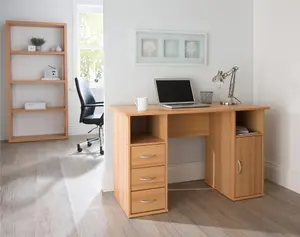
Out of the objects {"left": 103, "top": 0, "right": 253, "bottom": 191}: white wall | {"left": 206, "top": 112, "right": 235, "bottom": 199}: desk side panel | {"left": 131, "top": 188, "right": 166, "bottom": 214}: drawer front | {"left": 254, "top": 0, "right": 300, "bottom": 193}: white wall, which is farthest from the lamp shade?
{"left": 131, "top": 188, "right": 166, "bottom": 214}: drawer front

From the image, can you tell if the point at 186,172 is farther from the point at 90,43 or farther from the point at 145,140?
the point at 90,43

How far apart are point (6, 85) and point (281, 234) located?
4.82 meters

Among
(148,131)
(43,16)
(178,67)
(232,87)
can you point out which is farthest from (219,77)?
(43,16)

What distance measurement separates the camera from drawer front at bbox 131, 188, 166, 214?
2658 millimetres

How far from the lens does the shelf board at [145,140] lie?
2680 millimetres

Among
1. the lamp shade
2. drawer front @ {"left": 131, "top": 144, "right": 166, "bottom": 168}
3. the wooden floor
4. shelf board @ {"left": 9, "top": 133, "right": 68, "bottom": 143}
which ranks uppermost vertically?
the lamp shade

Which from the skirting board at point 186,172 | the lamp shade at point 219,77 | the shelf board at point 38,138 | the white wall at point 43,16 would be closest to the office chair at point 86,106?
the shelf board at point 38,138

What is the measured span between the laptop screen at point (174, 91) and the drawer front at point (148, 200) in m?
0.80

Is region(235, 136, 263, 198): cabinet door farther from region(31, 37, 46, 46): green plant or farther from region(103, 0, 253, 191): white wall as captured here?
region(31, 37, 46, 46): green plant

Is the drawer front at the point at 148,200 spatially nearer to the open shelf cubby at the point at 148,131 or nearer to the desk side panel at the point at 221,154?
the open shelf cubby at the point at 148,131

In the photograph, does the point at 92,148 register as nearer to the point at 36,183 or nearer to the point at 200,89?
the point at 36,183

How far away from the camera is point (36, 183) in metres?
3.46

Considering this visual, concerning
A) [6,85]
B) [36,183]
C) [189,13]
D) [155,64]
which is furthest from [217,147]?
[6,85]

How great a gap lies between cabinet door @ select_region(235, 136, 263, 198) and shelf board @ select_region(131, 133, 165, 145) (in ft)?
2.32
